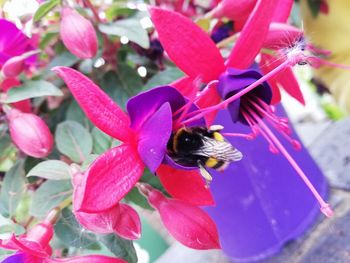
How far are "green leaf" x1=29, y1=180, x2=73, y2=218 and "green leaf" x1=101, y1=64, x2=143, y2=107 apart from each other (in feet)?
0.45

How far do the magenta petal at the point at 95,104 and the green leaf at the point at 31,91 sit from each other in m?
0.13

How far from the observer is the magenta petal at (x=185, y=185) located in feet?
1.19

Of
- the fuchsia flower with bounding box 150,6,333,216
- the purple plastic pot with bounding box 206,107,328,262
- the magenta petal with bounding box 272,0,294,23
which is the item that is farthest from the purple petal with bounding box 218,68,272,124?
the purple plastic pot with bounding box 206,107,328,262

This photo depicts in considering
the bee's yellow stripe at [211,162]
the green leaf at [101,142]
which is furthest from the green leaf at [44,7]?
the bee's yellow stripe at [211,162]

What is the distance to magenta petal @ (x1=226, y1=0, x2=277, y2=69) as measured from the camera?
36 cm

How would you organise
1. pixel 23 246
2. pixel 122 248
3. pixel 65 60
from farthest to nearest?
1. pixel 65 60
2. pixel 122 248
3. pixel 23 246

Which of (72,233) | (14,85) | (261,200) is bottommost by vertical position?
(261,200)

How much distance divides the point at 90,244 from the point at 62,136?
12 centimetres

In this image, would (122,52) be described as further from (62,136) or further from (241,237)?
(241,237)

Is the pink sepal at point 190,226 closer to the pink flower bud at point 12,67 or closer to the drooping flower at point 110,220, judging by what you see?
the drooping flower at point 110,220

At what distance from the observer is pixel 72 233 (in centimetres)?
45

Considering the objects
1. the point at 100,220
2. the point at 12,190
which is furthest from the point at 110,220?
the point at 12,190

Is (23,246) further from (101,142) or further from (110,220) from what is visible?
(101,142)

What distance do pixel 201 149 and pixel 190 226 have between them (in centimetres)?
6
